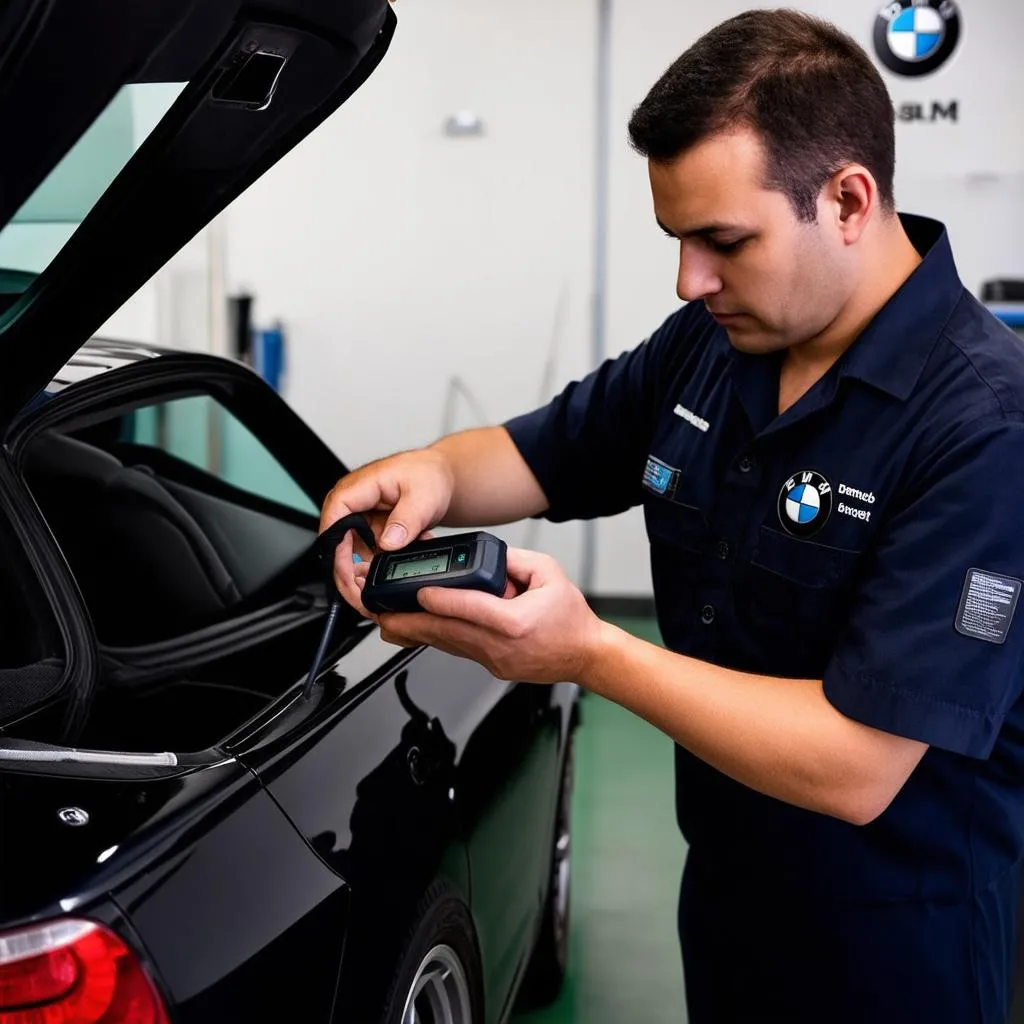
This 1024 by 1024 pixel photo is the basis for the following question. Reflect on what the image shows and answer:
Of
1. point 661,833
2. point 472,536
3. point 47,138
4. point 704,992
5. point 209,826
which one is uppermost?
point 47,138

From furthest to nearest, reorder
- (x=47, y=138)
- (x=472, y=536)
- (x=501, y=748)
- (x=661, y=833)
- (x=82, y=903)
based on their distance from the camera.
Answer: (x=661, y=833) → (x=501, y=748) → (x=472, y=536) → (x=47, y=138) → (x=82, y=903)

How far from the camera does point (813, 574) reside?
147 cm

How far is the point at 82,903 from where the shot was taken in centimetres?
109

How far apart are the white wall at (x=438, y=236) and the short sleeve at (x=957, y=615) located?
4.59 m

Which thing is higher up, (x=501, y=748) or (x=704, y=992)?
(x=501, y=748)

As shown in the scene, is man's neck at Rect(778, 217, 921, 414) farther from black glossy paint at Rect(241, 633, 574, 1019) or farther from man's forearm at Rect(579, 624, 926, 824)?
black glossy paint at Rect(241, 633, 574, 1019)

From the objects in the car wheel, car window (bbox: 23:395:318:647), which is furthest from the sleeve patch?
the car wheel

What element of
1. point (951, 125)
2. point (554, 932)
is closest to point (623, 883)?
point (554, 932)

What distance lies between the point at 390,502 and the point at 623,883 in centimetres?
→ 178

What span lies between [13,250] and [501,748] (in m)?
1.06

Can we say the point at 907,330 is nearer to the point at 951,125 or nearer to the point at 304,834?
the point at 304,834

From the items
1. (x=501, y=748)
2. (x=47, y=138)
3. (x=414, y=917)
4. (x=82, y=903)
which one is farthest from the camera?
(x=501, y=748)

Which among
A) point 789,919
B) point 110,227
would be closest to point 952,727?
point 789,919

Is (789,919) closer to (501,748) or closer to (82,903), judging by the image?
(501,748)
